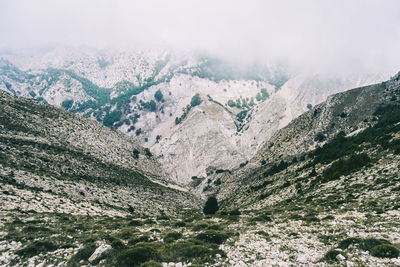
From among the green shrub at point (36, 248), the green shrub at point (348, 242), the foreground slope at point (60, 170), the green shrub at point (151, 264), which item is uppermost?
the foreground slope at point (60, 170)

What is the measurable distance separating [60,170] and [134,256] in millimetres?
47848

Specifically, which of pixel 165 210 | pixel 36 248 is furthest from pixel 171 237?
pixel 165 210

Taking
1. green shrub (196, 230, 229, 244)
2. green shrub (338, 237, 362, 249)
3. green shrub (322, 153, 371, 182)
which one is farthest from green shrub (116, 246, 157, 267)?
green shrub (322, 153, 371, 182)

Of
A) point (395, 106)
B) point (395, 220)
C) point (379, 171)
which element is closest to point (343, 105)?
point (395, 106)

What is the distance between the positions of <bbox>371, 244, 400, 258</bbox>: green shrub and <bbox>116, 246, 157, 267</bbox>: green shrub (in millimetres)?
13488

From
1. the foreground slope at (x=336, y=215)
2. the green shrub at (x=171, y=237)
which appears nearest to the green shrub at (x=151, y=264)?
the foreground slope at (x=336, y=215)

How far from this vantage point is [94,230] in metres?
27.8

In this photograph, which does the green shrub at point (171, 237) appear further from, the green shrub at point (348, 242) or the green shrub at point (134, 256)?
the green shrub at point (348, 242)

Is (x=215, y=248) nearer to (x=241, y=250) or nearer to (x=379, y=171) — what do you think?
(x=241, y=250)

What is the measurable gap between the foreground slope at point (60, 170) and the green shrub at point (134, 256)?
83.3 ft

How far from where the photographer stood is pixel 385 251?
13867 millimetres

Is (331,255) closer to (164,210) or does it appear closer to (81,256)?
(81,256)

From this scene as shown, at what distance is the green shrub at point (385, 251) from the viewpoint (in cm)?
1357

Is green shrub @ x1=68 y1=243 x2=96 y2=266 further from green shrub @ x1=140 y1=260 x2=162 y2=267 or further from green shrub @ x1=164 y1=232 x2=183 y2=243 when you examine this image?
green shrub @ x1=164 y1=232 x2=183 y2=243
